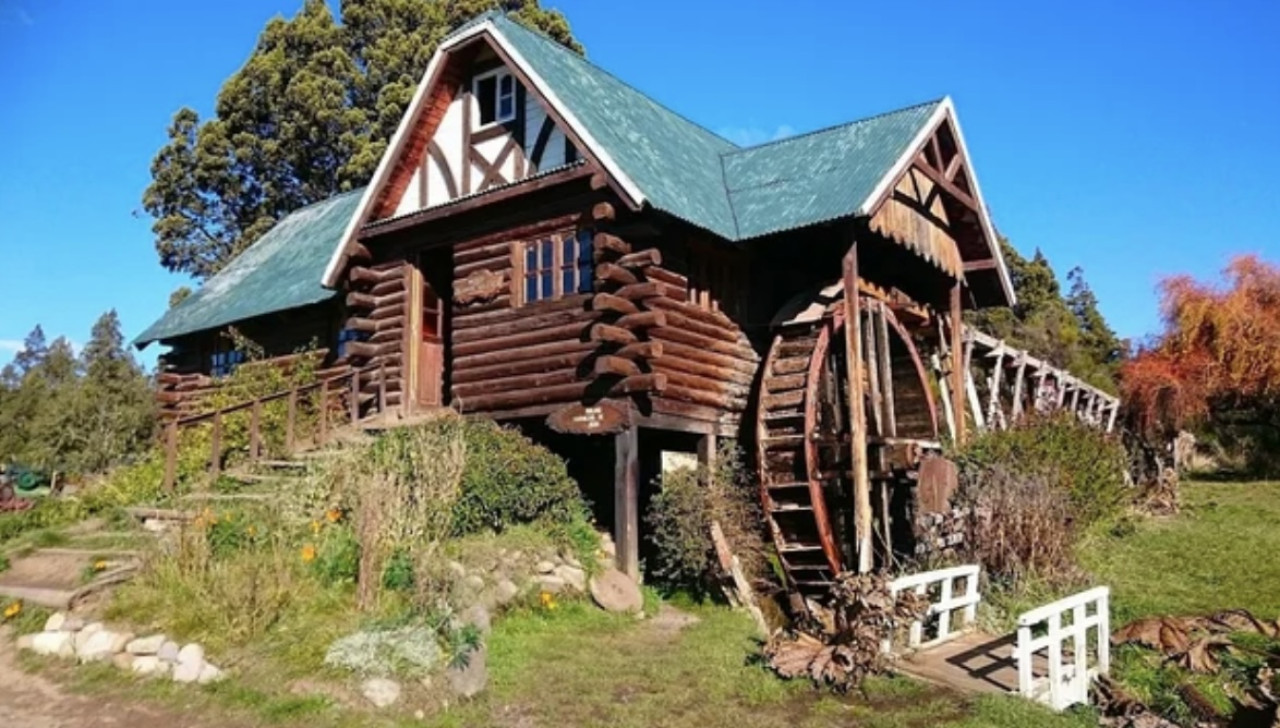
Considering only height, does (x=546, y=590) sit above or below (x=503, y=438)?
below

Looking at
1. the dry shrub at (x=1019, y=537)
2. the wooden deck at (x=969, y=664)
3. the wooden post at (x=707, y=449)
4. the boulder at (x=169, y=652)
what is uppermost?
the wooden post at (x=707, y=449)

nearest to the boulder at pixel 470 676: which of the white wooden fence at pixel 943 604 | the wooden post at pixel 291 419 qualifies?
the white wooden fence at pixel 943 604

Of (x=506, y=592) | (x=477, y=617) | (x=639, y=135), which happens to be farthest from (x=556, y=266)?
(x=477, y=617)

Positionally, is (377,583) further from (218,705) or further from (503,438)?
(503,438)

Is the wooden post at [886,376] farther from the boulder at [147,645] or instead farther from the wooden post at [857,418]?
the boulder at [147,645]

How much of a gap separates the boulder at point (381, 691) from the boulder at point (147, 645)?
2.51 metres

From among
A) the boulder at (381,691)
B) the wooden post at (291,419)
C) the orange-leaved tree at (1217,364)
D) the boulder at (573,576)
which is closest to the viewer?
the boulder at (381,691)

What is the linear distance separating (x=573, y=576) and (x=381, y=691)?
13.4 ft

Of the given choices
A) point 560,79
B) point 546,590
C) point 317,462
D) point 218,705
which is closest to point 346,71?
point 560,79

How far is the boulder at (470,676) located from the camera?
8797 millimetres

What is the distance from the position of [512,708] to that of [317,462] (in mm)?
6179

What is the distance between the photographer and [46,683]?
32.3 ft

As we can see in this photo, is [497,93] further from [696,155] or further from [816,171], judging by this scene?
[816,171]

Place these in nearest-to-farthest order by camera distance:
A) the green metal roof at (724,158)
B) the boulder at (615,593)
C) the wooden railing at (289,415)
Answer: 1. the boulder at (615,593)
2. the green metal roof at (724,158)
3. the wooden railing at (289,415)
